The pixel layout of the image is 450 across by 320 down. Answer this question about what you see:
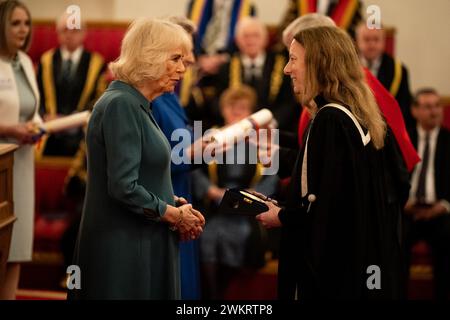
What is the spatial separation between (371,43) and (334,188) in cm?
241

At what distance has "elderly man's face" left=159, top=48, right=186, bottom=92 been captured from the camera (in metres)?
2.96

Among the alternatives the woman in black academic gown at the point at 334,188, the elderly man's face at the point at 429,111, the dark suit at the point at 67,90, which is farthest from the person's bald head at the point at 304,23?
the dark suit at the point at 67,90

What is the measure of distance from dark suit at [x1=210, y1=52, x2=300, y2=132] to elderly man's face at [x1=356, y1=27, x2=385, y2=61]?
1.85 ft

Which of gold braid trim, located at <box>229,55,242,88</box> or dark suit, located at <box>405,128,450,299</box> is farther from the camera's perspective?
gold braid trim, located at <box>229,55,242,88</box>

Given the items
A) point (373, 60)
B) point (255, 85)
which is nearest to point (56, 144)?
point (255, 85)

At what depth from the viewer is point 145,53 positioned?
2.91m

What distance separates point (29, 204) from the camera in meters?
4.10

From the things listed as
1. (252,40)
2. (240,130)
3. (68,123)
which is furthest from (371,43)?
(68,123)

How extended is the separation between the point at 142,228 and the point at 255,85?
116 inches

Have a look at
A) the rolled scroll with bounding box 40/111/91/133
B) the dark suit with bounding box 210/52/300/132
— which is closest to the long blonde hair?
the rolled scroll with bounding box 40/111/91/133

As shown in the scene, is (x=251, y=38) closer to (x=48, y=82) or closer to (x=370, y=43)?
(x=370, y=43)

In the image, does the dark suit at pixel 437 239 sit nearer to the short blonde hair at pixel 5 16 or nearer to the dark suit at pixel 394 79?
the dark suit at pixel 394 79

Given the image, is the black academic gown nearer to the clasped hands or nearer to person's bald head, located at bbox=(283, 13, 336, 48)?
the clasped hands
